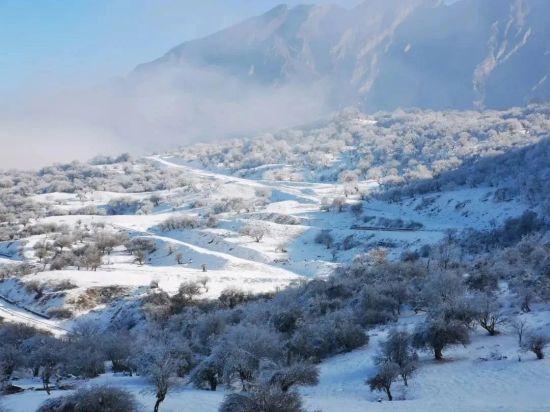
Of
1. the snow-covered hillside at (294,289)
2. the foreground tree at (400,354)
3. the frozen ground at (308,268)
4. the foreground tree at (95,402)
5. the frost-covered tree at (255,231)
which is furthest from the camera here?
the frost-covered tree at (255,231)

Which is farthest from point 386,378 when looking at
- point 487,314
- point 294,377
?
point 487,314

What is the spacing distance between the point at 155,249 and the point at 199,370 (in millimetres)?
74205

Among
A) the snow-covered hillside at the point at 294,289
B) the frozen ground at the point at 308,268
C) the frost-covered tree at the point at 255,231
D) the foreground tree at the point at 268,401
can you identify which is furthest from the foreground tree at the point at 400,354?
the frost-covered tree at the point at 255,231

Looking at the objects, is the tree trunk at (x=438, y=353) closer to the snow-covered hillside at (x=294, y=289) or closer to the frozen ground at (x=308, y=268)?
the snow-covered hillside at (x=294, y=289)

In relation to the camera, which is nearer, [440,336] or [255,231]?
[440,336]

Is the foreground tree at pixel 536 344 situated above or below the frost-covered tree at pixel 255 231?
above

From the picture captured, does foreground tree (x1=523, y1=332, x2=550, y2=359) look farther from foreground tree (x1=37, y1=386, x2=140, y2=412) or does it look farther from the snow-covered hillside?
foreground tree (x1=37, y1=386, x2=140, y2=412)

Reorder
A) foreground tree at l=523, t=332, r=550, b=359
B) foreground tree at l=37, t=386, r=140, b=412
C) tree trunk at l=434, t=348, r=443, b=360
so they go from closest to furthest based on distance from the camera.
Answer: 1. foreground tree at l=37, t=386, r=140, b=412
2. foreground tree at l=523, t=332, r=550, b=359
3. tree trunk at l=434, t=348, r=443, b=360

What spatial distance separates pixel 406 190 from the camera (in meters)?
132

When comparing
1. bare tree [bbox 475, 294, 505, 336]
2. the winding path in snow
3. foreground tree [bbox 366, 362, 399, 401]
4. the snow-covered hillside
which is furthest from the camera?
the winding path in snow

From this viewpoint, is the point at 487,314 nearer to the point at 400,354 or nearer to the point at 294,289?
the point at 400,354

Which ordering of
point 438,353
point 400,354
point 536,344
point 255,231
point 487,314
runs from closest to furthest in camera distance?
point 536,344, point 400,354, point 438,353, point 487,314, point 255,231

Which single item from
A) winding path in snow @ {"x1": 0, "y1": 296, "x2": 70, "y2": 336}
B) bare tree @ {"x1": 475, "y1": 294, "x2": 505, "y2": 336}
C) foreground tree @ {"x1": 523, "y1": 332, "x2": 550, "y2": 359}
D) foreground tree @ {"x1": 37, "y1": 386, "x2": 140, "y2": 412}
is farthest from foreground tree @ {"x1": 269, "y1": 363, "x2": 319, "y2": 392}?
winding path in snow @ {"x1": 0, "y1": 296, "x2": 70, "y2": 336}

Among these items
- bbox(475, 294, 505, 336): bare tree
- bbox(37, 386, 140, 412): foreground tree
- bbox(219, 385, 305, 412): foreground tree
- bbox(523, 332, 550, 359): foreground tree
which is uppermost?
bbox(219, 385, 305, 412): foreground tree
